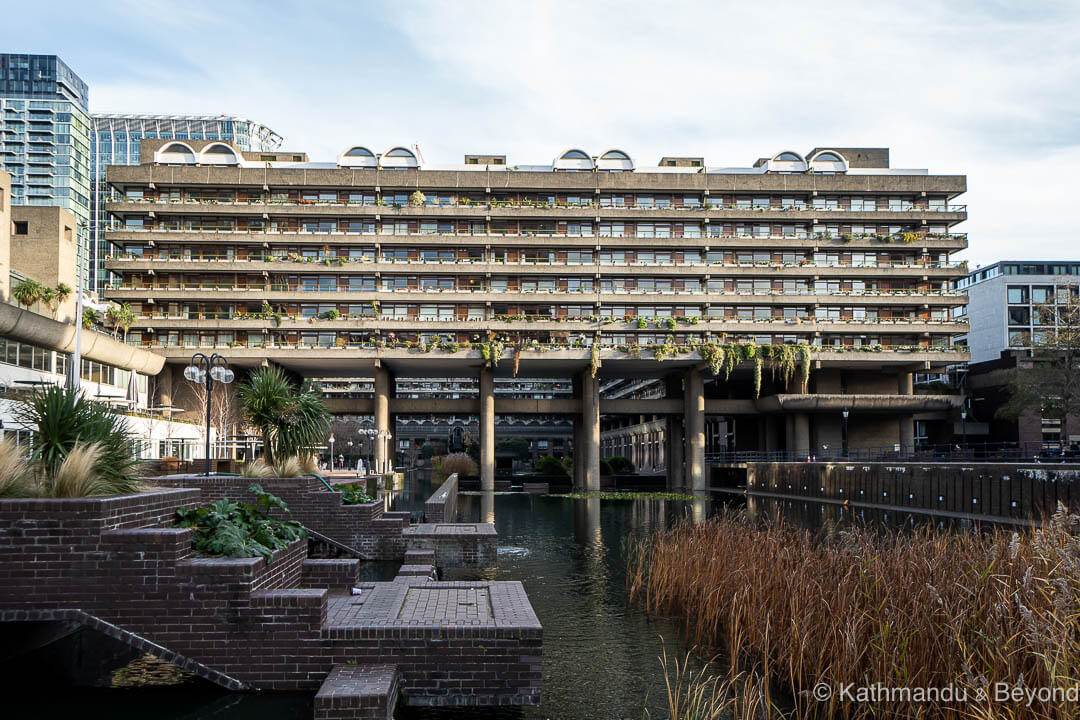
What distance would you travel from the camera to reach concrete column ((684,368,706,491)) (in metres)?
63.8

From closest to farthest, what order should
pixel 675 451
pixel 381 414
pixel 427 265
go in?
pixel 427 265 < pixel 381 414 < pixel 675 451

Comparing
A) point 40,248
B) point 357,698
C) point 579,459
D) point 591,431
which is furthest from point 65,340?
point 357,698

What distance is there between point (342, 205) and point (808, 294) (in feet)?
118

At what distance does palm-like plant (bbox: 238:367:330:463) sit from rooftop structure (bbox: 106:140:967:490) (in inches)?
1469

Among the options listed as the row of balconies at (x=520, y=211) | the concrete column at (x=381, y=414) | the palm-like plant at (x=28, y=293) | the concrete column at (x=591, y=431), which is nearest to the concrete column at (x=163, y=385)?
the palm-like plant at (x=28, y=293)

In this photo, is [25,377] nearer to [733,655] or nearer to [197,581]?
[197,581]

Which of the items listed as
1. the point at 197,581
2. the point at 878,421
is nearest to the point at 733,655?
the point at 197,581

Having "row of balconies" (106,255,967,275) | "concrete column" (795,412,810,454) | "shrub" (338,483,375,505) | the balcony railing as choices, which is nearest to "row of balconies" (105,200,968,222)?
the balcony railing

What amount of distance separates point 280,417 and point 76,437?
13.0m

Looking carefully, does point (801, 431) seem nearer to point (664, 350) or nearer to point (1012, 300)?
point (664, 350)

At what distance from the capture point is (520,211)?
6406 cm

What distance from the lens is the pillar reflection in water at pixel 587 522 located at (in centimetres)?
2785

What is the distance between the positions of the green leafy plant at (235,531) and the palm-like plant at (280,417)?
10845mm

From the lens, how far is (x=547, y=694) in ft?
33.6
